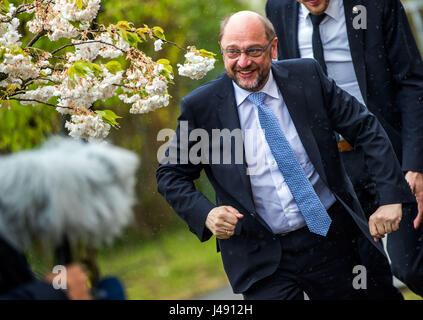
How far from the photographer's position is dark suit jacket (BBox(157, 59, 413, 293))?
4.50 meters

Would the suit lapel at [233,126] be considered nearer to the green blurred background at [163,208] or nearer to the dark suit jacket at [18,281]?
the dark suit jacket at [18,281]

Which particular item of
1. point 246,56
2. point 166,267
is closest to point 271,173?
point 246,56

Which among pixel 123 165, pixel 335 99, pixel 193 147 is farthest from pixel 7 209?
pixel 335 99

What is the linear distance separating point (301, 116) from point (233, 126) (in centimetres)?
36

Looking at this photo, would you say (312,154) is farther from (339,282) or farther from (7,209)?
(7,209)

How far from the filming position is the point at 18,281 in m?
2.59

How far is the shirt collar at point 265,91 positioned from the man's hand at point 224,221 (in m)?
Answer: 0.68

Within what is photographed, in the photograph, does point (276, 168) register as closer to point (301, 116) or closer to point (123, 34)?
point (301, 116)

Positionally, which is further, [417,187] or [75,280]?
[417,187]

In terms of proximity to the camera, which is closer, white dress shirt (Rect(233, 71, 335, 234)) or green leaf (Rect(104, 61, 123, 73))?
white dress shirt (Rect(233, 71, 335, 234))

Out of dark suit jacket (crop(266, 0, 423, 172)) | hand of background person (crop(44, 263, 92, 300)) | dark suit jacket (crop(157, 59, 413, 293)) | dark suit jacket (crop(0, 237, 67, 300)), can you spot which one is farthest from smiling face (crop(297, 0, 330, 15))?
dark suit jacket (crop(0, 237, 67, 300))

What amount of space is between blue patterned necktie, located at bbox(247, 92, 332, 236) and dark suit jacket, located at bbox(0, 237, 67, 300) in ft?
6.86

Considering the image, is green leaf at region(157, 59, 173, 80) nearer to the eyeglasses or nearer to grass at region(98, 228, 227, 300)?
the eyeglasses
